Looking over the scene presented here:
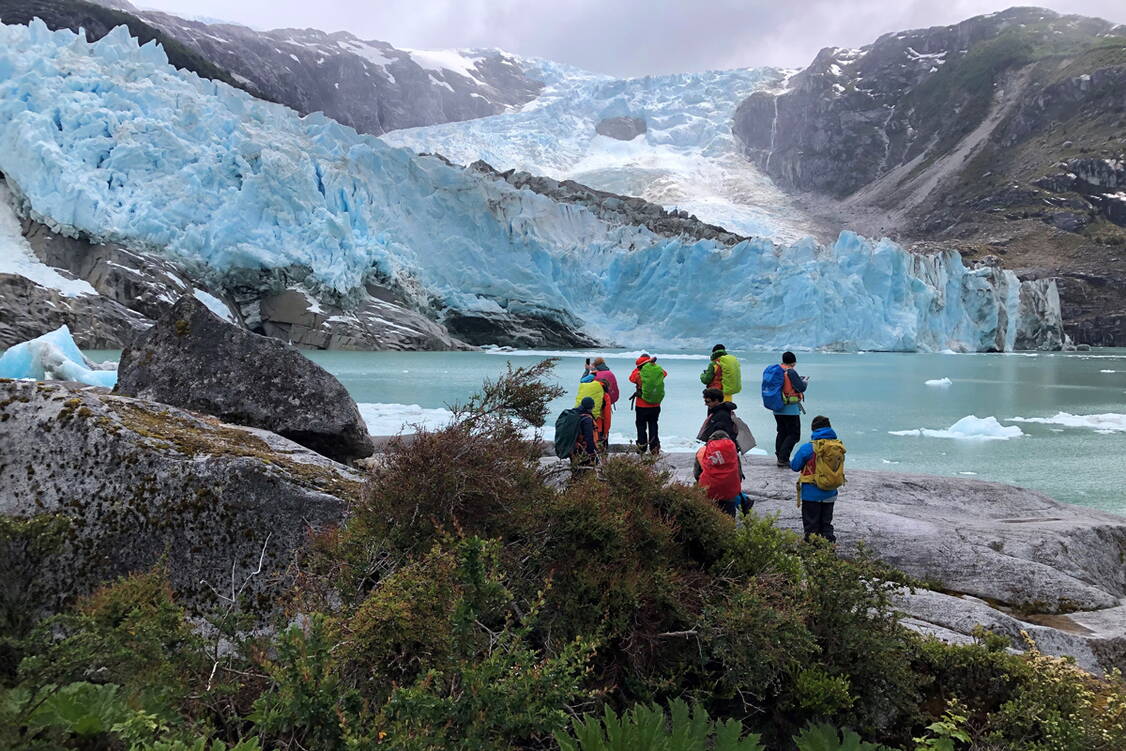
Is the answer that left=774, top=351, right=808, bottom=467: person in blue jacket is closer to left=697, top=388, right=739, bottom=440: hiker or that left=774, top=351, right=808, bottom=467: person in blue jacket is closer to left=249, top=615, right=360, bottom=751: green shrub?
left=697, top=388, right=739, bottom=440: hiker

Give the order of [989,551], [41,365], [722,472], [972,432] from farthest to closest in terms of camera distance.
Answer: [972,432] < [41,365] < [989,551] < [722,472]

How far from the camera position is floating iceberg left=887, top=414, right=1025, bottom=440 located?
47.5 ft

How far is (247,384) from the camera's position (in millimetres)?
5508

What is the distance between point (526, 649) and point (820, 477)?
3320 millimetres

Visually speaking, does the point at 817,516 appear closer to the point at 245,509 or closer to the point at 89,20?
the point at 245,509

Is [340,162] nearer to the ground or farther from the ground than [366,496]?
farther from the ground

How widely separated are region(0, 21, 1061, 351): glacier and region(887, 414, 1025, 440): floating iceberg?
24.4 m

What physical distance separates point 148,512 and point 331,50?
130387 millimetres

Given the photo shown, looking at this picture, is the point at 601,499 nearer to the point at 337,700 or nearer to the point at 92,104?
the point at 337,700

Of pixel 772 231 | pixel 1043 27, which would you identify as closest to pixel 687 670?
pixel 772 231

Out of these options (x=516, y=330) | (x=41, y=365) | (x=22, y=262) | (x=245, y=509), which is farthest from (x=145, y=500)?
(x=516, y=330)

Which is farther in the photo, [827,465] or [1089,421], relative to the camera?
[1089,421]

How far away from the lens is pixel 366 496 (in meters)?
2.85

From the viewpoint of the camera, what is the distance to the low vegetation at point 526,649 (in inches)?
69.4
